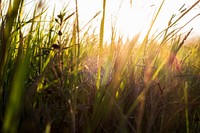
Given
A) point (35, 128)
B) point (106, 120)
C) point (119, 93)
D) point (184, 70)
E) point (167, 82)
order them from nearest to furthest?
point (35, 128) → point (106, 120) → point (119, 93) → point (167, 82) → point (184, 70)

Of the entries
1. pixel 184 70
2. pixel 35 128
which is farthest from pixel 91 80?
pixel 184 70

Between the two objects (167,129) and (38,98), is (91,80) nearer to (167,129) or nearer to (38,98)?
(38,98)

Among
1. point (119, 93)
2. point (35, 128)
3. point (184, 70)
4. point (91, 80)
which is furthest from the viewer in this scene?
point (184, 70)

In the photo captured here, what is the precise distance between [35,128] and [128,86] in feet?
1.55

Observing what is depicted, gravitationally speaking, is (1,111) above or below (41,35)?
below

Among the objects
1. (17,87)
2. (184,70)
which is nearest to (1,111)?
(17,87)

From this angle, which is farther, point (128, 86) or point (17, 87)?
point (128, 86)

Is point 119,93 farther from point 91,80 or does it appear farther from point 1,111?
point 1,111

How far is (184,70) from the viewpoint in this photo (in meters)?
1.96

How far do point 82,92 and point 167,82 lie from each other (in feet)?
1.40

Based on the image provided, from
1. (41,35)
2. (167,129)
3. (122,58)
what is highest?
(41,35)

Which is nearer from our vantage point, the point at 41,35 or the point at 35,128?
the point at 35,128

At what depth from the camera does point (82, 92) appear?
46.6 inches

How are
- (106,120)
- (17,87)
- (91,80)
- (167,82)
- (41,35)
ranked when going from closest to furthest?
(17,87), (106,120), (91,80), (167,82), (41,35)
